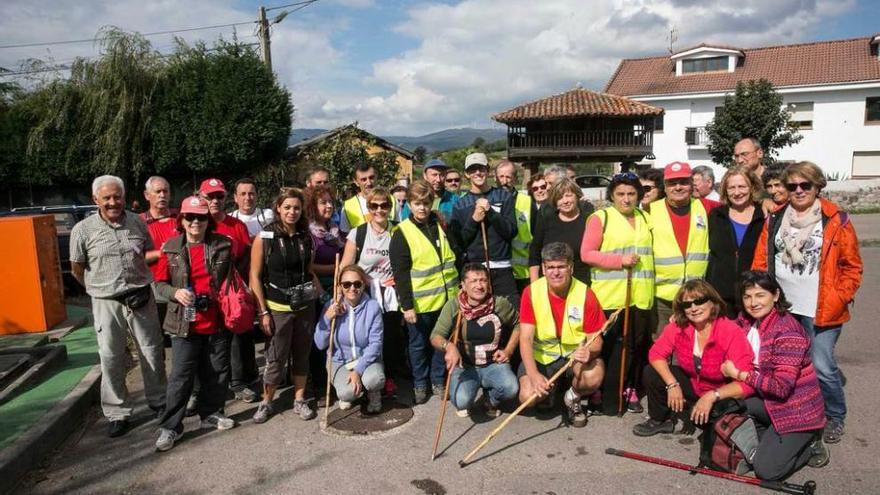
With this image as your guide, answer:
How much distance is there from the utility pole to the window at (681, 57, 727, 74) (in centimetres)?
2467

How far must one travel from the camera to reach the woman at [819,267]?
3.64 m

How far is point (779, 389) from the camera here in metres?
3.35

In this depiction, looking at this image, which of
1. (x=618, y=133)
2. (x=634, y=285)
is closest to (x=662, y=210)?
(x=634, y=285)

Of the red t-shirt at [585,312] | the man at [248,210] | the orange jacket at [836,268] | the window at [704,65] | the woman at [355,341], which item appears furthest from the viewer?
the window at [704,65]

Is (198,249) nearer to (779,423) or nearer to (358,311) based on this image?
(358,311)

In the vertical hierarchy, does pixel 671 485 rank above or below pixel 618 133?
below

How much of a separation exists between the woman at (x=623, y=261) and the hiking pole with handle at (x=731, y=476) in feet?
2.55

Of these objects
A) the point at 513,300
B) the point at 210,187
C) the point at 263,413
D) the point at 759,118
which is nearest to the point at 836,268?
the point at 513,300

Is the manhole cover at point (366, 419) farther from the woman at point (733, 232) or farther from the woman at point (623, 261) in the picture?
the woman at point (733, 232)

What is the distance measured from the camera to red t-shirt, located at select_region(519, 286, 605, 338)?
4.08 meters

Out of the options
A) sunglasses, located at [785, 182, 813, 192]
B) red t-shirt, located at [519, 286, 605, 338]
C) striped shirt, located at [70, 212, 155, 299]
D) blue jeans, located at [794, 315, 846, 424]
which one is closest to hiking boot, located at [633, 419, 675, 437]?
red t-shirt, located at [519, 286, 605, 338]

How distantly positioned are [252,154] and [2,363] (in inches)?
486

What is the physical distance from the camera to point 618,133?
2416 cm

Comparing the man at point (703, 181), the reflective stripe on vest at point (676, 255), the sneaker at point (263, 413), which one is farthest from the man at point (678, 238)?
the sneaker at point (263, 413)
